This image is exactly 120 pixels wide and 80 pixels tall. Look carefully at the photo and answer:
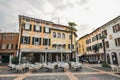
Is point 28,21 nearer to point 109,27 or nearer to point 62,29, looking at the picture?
point 62,29

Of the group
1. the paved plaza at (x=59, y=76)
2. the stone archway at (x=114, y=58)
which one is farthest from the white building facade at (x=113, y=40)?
the paved plaza at (x=59, y=76)

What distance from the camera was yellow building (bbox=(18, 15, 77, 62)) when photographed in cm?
2258

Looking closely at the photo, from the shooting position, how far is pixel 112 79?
407 inches

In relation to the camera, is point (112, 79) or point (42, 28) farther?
point (42, 28)

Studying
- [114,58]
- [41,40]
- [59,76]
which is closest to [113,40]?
[114,58]

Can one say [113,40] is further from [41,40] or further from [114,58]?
[41,40]

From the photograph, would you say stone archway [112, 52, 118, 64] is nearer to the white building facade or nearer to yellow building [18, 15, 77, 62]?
the white building facade

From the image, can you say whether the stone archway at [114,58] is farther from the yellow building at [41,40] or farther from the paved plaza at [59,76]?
the paved plaza at [59,76]

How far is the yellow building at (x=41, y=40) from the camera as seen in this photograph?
2258 centimetres

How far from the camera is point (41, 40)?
81.3 ft

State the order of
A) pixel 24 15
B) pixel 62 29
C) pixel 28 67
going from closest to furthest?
pixel 28 67
pixel 24 15
pixel 62 29

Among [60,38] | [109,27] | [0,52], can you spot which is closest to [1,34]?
[0,52]

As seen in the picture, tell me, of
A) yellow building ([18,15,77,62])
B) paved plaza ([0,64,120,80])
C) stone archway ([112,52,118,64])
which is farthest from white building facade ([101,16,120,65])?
paved plaza ([0,64,120,80])

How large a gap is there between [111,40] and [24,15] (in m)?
22.1
